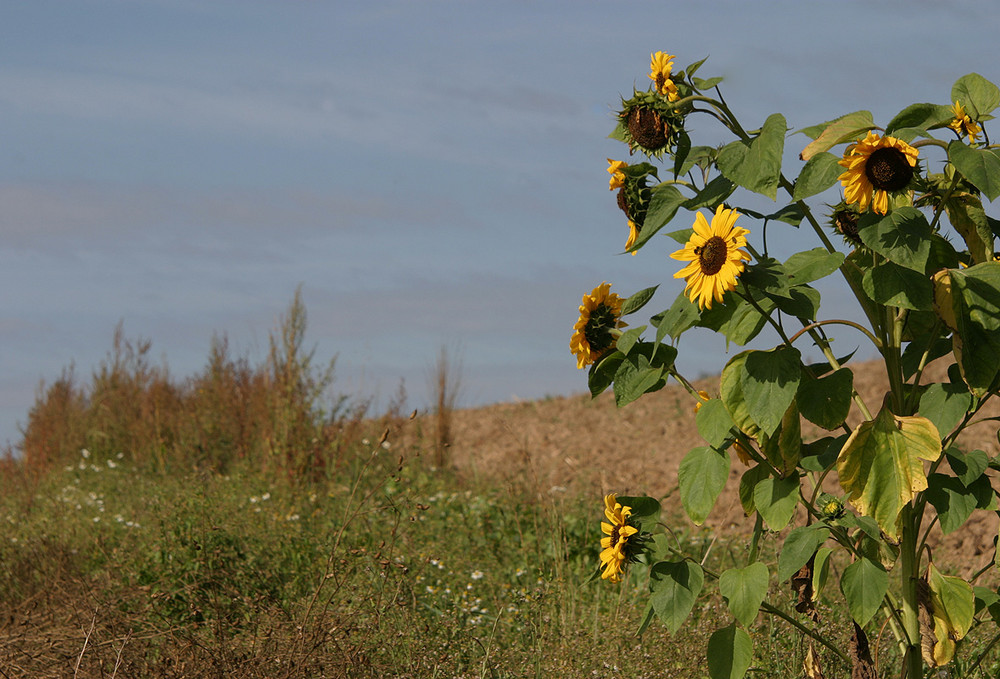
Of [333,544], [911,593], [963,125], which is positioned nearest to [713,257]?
[963,125]

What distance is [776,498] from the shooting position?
94.6 inches

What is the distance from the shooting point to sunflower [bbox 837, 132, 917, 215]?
7.02 feet

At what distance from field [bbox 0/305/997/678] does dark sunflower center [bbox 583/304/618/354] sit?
822 mm

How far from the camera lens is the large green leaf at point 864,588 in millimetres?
2244

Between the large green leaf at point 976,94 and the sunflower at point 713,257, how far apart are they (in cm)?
80

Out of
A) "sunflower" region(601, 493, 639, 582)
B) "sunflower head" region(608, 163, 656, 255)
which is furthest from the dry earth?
"sunflower head" region(608, 163, 656, 255)

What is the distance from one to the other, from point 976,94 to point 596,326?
117cm

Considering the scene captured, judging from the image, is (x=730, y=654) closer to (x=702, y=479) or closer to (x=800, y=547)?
(x=800, y=547)

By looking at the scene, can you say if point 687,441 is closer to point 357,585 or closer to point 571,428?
point 571,428

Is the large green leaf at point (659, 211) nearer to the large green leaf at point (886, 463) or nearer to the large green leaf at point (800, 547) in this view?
the large green leaf at point (886, 463)

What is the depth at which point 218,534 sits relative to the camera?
470 centimetres

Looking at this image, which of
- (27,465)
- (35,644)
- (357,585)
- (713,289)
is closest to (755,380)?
(713,289)

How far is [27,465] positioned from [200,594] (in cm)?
740

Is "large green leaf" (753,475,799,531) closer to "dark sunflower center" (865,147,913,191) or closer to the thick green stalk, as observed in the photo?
the thick green stalk
